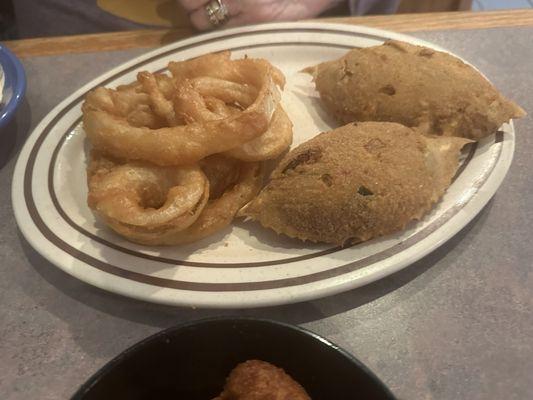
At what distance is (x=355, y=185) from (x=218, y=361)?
13.6 inches

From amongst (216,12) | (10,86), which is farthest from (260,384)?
(216,12)

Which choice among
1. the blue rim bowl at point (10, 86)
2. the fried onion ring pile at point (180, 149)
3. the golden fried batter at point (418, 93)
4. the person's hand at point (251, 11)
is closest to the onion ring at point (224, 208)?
the fried onion ring pile at point (180, 149)

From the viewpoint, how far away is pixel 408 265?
2.87 feet

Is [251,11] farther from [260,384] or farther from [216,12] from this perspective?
[260,384]

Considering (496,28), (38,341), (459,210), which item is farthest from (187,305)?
(496,28)

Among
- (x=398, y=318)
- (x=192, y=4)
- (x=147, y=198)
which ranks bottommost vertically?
(x=398, y=318)

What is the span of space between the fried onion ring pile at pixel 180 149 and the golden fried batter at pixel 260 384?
29cm

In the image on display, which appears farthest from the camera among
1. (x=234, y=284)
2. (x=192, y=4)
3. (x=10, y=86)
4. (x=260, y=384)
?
(x=192, y=4)

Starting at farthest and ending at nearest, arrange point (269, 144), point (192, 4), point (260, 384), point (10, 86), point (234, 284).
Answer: point (192, 4) → point (10, 86) → point (269, 144) → point (234, 284) → point (260, 384)

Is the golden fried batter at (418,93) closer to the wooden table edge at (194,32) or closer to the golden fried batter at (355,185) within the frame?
the golden fried batter at (355,185)

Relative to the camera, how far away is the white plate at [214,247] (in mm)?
855

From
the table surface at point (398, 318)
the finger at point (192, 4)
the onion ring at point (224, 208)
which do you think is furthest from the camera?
the finger at point (192, 4)

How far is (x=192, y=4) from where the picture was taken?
4.69ft

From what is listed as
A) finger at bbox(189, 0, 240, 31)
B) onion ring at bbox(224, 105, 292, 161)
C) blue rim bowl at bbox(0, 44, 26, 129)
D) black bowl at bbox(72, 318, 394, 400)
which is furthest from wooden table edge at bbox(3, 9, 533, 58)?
black bowl at bbox(72, 318, 394, 400)
